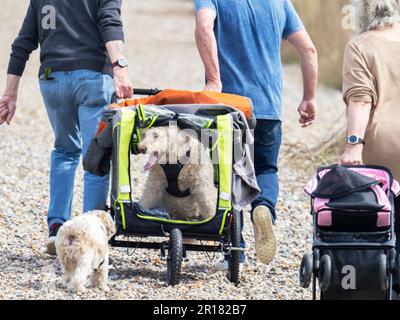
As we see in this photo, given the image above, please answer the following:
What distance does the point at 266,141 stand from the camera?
6945mm

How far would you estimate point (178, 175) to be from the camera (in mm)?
6512

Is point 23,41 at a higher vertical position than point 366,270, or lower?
higher

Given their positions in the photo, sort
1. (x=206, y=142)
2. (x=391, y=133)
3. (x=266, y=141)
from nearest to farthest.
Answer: (x=391, y=133)
(x=206, y=142)
(x=266, y=141)

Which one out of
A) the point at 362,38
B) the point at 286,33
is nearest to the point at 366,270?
the point at 362,38

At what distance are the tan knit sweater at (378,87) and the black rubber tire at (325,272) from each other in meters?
0.73

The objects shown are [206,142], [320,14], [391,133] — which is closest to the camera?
[391,133]

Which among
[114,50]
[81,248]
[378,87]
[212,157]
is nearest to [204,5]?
[114,50]

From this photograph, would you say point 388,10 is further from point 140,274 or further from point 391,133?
point 140,274

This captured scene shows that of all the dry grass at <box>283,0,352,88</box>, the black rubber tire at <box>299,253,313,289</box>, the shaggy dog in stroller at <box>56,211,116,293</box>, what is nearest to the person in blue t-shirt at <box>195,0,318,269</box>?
the shaggy dog in stroller at <box>56,211,116,293</box>

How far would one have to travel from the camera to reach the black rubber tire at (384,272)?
17.3ft

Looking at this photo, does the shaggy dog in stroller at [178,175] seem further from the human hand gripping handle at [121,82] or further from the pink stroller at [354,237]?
the pink stroller at [354,237]

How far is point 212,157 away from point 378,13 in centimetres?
129

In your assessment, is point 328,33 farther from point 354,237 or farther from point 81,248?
point 354,237

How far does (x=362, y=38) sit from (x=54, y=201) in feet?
7.92
